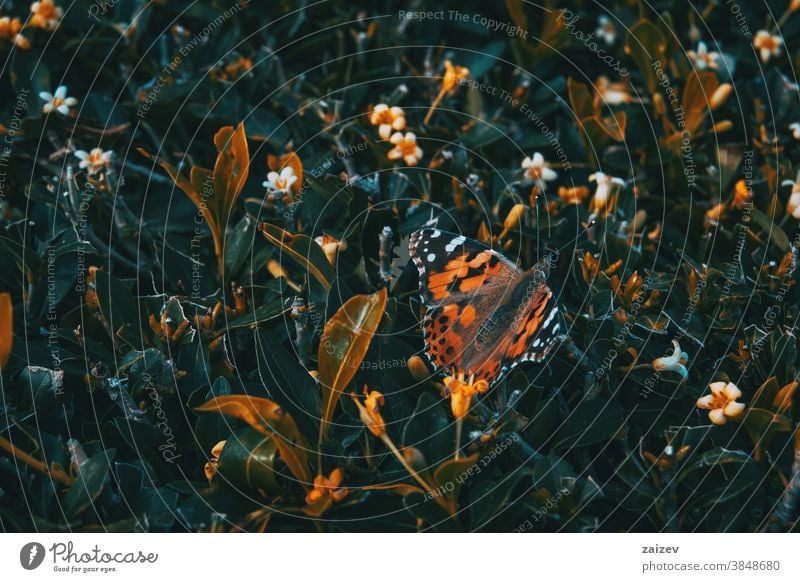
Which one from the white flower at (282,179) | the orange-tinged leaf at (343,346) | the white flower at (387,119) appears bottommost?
the orange-tinged leaf at (343,346)

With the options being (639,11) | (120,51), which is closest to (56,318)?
(120,51)

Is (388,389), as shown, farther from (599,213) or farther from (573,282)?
(599,213)

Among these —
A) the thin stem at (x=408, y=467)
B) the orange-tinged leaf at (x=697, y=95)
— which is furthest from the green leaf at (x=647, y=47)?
the thin stem at (x=408, y=467)

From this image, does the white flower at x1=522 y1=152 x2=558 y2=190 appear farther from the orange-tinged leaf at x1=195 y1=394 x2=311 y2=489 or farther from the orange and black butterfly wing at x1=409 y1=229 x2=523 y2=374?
the orange-tinged leaf at x1=195 y1=394 x2=311 y2=489

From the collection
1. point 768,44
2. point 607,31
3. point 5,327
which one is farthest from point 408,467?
point 768,44

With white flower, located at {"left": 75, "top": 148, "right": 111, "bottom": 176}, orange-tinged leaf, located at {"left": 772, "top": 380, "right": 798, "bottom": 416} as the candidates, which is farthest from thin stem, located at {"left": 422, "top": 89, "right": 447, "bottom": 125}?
orange-tinged leaf, located at {"left": 772, "top": 380, "right": 798, "bottom": 416}

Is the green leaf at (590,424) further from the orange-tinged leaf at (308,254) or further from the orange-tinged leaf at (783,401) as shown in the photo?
the orange-tinged leaf at (308,254)
